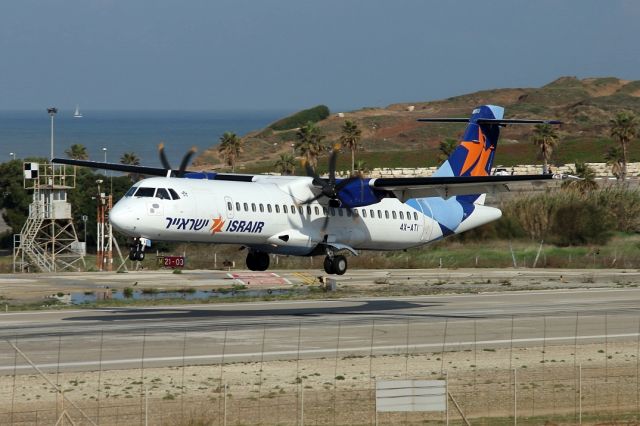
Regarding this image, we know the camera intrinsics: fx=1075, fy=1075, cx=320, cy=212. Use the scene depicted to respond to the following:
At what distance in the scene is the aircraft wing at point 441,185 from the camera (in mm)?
42938

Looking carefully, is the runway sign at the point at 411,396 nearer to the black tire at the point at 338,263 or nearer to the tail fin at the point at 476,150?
the black tire at the point at 338,263

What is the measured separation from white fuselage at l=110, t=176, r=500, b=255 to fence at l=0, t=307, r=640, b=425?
3.82m

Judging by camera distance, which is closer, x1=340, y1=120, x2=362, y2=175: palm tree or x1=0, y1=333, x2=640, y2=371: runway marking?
x1=0, y1=333, x2=640, y2=371: runway marking

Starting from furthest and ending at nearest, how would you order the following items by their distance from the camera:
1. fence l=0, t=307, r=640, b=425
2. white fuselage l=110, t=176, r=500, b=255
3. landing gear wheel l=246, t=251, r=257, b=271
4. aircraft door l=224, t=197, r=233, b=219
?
landing gear wheel l=246, t=251, r=257, b=271 → aircraft door l=224, t=197, r=233, b=219 → white fuselage l=110, t=176, r=500, b=255 → fence l=0, t=307, r=640, b=425

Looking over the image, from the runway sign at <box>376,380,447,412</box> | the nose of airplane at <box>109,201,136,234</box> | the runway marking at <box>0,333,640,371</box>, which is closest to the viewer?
the runway sign at <box>376,380,447,412</box>

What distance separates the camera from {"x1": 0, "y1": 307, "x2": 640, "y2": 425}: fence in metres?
23.2

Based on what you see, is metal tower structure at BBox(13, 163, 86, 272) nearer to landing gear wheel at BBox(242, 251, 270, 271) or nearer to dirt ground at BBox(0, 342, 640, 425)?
landing gear wheel at BBox(242, 251, 270, 271)

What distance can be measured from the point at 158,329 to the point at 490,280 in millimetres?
26799

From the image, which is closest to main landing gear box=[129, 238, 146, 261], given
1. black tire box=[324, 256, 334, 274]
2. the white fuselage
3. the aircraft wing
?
the white fuselage

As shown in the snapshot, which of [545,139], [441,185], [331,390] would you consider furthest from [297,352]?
[545,139]

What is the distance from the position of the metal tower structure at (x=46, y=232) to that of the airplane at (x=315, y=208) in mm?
21602

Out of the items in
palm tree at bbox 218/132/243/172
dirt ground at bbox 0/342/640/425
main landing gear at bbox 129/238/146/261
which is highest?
palm tree at bbox 218/132/243/172

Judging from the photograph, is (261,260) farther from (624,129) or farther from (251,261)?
(624,129)

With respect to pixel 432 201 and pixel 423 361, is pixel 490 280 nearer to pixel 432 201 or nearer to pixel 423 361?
pixel 432 201
